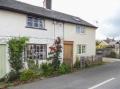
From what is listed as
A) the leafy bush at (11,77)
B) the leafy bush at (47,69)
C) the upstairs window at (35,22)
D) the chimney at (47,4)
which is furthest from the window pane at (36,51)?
the chimney at (47,4)

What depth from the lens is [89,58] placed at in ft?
85.6

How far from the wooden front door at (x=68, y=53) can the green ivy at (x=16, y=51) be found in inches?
287

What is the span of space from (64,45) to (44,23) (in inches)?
158

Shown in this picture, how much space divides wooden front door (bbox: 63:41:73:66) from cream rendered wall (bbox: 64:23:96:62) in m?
0.51

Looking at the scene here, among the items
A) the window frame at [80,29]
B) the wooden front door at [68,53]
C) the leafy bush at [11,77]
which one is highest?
the window frame at [80,29]

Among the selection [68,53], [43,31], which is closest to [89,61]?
[68,53]

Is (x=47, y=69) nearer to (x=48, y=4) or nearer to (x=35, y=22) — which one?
(x=35, y=22)

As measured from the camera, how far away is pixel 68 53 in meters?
23.9

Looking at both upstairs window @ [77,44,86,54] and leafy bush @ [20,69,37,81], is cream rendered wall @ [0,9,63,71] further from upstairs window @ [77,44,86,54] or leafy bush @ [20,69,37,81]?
upstairs window @ [77,44,86,54]

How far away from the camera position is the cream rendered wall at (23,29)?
15.9 metres

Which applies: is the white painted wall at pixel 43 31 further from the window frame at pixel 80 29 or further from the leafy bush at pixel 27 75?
the leafy bush at pixel 27 75

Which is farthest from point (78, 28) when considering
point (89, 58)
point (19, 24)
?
point (19, 24)

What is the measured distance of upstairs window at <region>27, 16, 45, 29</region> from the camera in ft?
60.5

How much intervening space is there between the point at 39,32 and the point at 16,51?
3907 millimetres
